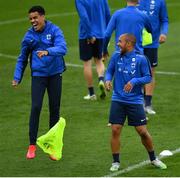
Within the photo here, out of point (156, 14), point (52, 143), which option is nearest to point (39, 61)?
point (52, 143)

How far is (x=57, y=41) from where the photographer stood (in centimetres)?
1210

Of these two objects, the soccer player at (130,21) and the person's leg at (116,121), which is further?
the soccer player at (130,21)

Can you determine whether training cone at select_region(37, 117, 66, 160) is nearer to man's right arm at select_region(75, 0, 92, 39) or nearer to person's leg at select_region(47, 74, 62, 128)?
person's leg at select_region(47, 74, 62, 128)

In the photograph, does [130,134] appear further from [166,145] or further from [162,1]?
[162,1]

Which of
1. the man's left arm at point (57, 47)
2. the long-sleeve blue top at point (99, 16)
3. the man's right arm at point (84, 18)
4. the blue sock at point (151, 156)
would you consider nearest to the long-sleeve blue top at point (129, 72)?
the blue sock at point (151, 156)

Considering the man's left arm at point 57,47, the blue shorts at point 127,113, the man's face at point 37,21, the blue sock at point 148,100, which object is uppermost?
the man's face at point 37,21

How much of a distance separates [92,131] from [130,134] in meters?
0.69

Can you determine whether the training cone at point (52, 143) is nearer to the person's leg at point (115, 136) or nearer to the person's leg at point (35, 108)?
the person's leg at point (35, 108)

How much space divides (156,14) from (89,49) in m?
1.93

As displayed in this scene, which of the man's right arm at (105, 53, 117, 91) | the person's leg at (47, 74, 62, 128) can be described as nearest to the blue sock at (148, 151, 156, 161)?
the man's right arm at (105, 53, 117, 91)

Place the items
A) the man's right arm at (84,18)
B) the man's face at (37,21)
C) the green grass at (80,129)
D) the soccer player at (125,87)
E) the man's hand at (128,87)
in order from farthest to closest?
1. the man's right arm at (84,18)
2. the man's face at (37,21)
3. the green grass at (80,129)
4. the soccer player at (125,87)
5. the man's hand at (128,87)

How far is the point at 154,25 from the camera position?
14.9 m

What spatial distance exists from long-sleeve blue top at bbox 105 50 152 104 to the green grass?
1056 millimetres

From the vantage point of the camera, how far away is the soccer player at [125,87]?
11203 mm
